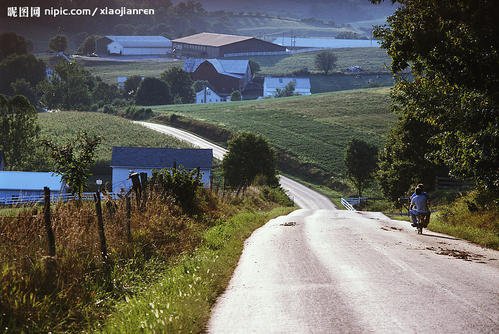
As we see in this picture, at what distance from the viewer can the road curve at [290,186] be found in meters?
72.7

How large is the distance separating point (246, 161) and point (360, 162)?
14112 millimetres

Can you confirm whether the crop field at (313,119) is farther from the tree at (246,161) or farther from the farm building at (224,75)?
the farm building at (224,75)

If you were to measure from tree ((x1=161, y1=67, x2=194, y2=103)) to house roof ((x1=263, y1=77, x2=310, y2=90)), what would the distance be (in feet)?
81.5

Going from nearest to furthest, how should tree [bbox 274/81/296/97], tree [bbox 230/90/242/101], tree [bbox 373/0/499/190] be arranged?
tree [bbox 373/0/499/190], tree [bbox 230/90/242/101], tree [bbox 274/81/296/97]

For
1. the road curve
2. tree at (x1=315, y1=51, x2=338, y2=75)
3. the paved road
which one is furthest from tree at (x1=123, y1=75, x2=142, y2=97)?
the paved road

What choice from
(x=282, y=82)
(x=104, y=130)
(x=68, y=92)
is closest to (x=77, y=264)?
(x=104, y=130)

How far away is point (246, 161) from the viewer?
72.9 meters

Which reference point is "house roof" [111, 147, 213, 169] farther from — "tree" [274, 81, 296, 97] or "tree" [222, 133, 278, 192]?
"tree" [274, 81, 296, 97]

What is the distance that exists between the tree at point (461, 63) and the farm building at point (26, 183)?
49.7 meters

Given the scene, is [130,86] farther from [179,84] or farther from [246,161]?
[246,161]

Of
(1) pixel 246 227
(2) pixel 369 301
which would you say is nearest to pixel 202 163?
(1) pixel 246 227

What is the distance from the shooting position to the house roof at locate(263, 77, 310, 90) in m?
181

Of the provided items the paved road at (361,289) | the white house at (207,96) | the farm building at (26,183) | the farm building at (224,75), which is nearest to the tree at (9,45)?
the white house at (207,96)

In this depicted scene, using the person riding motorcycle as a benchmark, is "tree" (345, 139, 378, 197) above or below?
below
